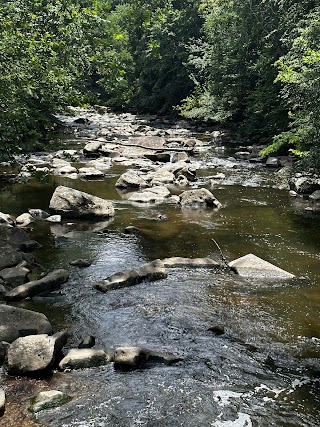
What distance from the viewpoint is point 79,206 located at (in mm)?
10828

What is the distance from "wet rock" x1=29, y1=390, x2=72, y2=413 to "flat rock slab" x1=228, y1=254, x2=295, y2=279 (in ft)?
13.3

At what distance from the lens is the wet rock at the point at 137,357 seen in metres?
4.78

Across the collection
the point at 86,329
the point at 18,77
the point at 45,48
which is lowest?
the point at 86,329

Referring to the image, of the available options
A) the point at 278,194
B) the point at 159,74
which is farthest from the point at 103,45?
the point at 159,74

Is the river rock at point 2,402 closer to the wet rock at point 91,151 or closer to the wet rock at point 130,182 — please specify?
the wet rock at point 130,182

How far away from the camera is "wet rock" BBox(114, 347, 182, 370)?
4777 mm

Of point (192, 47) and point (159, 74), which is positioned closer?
point (192, 47)

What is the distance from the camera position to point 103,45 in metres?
5.66

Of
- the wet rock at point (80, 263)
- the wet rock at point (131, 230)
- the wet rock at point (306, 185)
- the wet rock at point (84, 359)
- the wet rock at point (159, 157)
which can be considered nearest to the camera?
A: the wet rock at point (84, 359)

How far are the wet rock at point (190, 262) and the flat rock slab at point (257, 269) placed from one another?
32cm

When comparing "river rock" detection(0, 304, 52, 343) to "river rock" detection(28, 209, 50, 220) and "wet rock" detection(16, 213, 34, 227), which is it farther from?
"river rock" detection(28, 209, 50, 220)

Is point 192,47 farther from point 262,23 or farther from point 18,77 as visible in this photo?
point 18,77

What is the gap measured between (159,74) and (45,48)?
34286 millimetres

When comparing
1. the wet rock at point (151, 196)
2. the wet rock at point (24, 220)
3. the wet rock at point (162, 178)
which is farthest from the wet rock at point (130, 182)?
the wet rock at point (24, 220)
